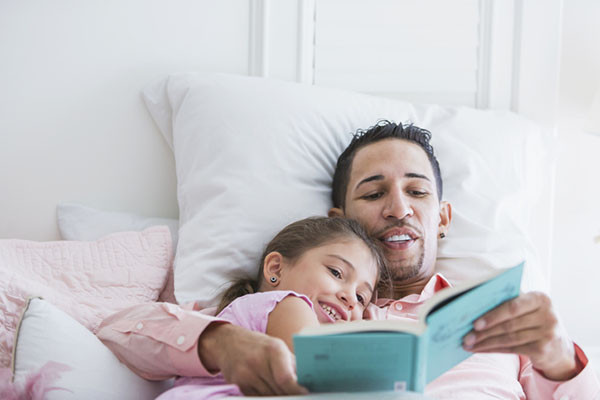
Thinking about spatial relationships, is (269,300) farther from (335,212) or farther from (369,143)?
(369,143)

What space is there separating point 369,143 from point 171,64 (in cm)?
65

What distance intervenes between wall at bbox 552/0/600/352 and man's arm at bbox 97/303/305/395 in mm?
1398

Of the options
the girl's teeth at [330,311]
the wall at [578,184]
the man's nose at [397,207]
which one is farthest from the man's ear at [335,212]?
the wall at [578,184]

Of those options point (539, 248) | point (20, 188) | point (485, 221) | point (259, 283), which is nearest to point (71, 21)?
point (20, 188)

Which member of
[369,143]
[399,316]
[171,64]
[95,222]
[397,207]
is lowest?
[399,316]

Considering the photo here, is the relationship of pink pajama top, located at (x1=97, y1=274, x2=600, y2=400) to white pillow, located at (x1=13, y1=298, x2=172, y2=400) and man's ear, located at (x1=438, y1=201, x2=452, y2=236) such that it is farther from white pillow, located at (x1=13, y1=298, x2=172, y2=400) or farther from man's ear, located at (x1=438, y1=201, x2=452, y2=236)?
man's ear, located at (x1=438, y1=201, x2=452, y2=236)

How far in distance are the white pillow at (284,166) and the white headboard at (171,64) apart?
0.13m

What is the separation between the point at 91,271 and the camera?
134cm

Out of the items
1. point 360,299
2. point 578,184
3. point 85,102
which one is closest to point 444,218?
point 360,299

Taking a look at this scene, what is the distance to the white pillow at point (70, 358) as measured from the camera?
930 mm

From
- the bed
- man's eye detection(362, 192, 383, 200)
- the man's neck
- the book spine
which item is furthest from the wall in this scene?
the book spine

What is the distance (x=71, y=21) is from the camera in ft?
5.46

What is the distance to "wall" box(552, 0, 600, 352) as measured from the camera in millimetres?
1919

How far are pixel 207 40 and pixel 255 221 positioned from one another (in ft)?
2.10
